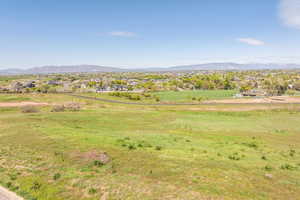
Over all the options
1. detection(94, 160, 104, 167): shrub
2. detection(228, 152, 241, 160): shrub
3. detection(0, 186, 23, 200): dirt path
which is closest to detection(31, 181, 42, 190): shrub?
detection(0, 186, 23, 200): dirt path

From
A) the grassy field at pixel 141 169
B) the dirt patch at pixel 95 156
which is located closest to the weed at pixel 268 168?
the grassy field at pixel 141 169

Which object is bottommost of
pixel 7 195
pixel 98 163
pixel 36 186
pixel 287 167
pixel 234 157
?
pixel 287 167

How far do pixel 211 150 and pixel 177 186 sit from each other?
8350mm

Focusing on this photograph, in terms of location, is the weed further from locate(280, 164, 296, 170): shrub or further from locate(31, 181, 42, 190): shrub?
locate(31, 181, 42, 190): shrub

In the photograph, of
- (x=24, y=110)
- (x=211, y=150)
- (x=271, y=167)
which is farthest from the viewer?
(x=24, y=110)

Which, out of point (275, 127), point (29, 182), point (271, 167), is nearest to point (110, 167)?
point (29, 182)

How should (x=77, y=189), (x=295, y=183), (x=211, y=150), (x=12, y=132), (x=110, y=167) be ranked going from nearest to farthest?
1. (x=77, y=189)
2. (x=295, y=183)
3. (x=110, y=167)
4. (x=211, y=150)
5. (x=12, y=132)

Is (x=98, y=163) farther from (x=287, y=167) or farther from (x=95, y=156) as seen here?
(x=287, y=167)

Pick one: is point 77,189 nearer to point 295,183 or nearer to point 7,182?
point 7,182

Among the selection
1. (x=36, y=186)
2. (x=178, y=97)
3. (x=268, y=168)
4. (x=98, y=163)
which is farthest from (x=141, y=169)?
(x=178, y=97)

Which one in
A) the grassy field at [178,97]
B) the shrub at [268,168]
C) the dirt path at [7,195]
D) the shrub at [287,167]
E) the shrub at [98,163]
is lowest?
the grassy field at [178,97]

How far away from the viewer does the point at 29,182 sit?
10.5 meters

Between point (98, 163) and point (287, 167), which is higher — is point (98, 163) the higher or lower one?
the higher one

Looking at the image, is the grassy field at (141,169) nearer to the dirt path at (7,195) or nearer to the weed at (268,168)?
the weed at (268,168)
